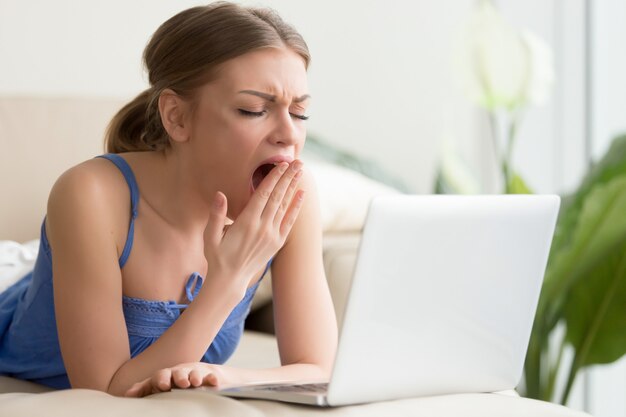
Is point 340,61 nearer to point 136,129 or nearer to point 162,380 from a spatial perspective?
point 136,129

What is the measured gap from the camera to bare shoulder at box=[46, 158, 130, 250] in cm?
131

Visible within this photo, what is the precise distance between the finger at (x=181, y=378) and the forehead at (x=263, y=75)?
410mm

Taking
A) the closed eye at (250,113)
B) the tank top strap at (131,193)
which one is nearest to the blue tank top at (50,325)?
the tank top strap at (131,193)

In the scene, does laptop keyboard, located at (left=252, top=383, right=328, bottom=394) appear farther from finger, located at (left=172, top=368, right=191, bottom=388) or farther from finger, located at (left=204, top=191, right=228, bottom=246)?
finger, located at (left=204, top=191, right=228, bottom=246)

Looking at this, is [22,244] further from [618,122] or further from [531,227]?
[618,122]

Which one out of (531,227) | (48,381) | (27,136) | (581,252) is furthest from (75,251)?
(581,252)

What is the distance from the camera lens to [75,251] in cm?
129

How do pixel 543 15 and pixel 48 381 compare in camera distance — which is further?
pixel 543 15

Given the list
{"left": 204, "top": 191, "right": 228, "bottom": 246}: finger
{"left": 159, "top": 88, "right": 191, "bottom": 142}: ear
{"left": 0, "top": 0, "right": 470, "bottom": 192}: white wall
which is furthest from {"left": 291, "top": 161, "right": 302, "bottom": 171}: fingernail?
{"left": 0, "top": 0, "right": 470, "bottom": 192}: white wall

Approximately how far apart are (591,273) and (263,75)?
1.33 meters

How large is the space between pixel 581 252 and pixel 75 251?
4.44ft

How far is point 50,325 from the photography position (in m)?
1.55

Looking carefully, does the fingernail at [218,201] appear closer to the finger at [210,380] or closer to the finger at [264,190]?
the finger at [264,190]

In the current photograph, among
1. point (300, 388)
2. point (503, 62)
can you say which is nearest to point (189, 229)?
point (300, 388)
